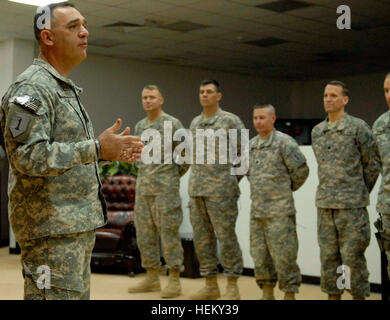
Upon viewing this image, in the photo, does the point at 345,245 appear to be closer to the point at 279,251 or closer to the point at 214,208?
the point at 279,251

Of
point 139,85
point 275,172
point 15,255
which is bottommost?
point 15,255

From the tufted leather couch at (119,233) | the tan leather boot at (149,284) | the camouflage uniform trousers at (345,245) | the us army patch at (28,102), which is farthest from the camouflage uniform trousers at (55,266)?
the tufted leather couch at (119,233)

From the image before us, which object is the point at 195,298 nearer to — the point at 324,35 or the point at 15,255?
the point at 15,255

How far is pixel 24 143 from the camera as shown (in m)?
1.90

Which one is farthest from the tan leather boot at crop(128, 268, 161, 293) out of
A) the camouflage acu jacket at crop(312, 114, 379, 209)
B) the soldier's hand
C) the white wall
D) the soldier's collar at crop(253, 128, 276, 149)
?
the white wall

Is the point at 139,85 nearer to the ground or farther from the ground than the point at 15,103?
farther from the ground

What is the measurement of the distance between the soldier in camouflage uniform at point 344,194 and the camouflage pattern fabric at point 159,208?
1.39m

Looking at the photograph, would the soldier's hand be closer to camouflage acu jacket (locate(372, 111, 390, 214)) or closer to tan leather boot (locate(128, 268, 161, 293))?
camouflage acu jacket (locate(372, 111, 390, 214))

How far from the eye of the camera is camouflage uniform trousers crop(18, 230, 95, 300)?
78.0 inches

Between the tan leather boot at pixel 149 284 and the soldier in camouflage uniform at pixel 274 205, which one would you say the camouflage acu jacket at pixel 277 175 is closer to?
the soldier in camouflage uniform at pixel 274 205

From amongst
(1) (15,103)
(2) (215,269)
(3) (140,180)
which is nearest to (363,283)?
(2) (215,269)

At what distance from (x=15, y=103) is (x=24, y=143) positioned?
0.44ft

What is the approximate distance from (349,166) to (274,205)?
2.06ft

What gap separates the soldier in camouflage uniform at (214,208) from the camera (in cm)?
482
